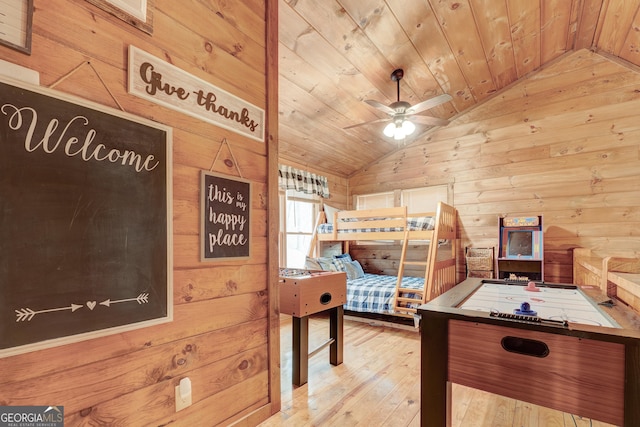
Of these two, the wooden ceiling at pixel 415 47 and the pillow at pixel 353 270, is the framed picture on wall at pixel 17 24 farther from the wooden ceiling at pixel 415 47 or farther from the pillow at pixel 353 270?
the pillow at pixel 353 270

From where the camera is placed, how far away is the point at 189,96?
1376mm

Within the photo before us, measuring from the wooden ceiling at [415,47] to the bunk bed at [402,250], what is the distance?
126 centimetres

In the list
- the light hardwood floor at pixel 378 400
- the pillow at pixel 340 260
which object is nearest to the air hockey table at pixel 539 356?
the light hardwood floor at pixel 378 400

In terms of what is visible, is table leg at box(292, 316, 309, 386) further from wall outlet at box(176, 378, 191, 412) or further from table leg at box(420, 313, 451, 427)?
table leg at box(420, 313, 451, 427)

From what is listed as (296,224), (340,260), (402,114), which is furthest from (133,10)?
(340,260)

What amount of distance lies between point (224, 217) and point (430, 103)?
90.0 inches

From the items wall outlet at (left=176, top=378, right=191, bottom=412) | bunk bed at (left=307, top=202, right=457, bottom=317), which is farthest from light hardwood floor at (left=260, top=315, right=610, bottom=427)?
bunk bed at (left=307, top=202, right=457, bottom=317)

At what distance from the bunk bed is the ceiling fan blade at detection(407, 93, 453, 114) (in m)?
1.24

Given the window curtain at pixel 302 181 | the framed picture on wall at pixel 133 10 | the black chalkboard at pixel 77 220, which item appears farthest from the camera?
the window curtain at pixel 302 181

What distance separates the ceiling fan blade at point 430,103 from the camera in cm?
273

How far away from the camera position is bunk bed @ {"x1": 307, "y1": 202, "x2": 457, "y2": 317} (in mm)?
3449

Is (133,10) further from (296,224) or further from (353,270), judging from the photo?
(353,270)

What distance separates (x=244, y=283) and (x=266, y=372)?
21.9 inches

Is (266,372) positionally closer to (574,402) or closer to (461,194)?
(574,402)
